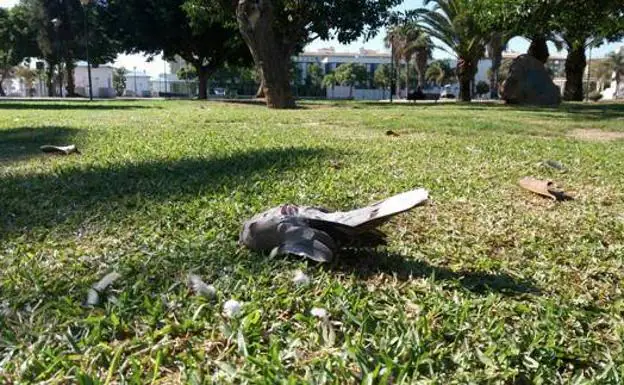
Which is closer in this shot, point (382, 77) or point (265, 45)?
point (265, 45)

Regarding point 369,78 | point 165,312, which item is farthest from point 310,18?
point 369,78

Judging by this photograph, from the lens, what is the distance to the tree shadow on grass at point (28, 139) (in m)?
4.90

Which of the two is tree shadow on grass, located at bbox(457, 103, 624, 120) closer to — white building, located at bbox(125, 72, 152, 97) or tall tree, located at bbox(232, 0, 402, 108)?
tall tree, located at bbox(232, 0, 402, 108)

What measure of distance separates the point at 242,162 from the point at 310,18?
16.2 metres

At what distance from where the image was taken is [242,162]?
13.9 ft

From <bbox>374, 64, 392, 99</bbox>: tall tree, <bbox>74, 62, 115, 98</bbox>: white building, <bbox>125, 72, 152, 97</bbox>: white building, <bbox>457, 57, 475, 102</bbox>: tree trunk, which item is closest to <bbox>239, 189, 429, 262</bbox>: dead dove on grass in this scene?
<bbox>457, 57, 475, 102</bbox>: tree trunk

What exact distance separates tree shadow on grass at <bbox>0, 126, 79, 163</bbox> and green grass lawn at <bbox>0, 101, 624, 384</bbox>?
1009mm

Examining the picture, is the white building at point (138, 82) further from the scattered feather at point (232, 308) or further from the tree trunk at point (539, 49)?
the scattered feather at point (232, 308)

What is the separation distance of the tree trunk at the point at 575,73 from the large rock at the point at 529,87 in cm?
909

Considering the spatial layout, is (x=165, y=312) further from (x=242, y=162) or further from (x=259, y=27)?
(x=259, y=27)

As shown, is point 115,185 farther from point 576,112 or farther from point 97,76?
point 97,76

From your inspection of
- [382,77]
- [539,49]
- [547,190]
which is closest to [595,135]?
[547,190]

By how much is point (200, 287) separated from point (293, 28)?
19.0m

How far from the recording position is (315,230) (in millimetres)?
2102
